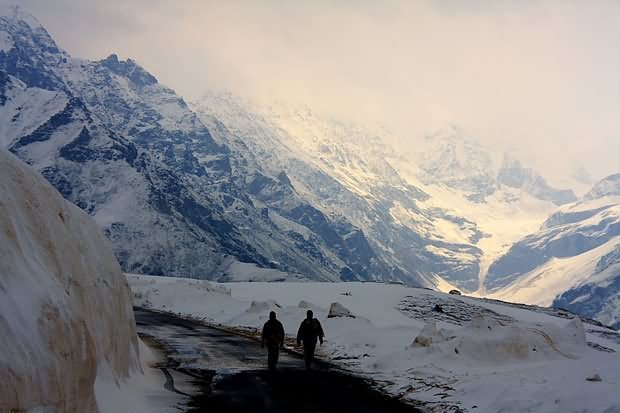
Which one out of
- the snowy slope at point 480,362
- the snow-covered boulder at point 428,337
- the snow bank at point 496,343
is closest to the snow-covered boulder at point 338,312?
the snowy slope at point 480,362

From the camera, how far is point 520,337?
2203 centimetres

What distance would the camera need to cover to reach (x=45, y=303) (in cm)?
960

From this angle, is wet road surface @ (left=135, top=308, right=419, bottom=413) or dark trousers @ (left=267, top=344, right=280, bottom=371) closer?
wet road surface @ (left=135, top=308, right=419, bottom=413)

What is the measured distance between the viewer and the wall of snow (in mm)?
8734

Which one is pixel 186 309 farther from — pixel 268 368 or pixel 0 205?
pixel 0 205

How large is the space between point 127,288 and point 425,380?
790 centimetres

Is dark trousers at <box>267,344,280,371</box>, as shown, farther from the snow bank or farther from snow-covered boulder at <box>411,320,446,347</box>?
snow-covered boulder at <box>411,320,446,347</box>

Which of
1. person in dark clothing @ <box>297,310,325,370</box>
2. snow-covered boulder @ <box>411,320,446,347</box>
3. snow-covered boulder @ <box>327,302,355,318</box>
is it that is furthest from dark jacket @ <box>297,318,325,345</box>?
snow-covered boulder @ <box>327,302,355,318</box>

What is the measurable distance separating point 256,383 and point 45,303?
348 inches

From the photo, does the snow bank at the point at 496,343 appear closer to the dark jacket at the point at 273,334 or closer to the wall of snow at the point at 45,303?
the dark jacket at the point at 273,334

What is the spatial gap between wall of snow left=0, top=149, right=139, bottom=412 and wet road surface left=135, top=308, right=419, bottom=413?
2.67m

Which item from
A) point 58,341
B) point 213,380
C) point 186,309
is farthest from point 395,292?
point 58,341

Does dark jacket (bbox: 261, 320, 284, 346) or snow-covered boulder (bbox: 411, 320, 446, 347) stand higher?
snow-covered boulder (bbox: 411, 320, 446, 347)

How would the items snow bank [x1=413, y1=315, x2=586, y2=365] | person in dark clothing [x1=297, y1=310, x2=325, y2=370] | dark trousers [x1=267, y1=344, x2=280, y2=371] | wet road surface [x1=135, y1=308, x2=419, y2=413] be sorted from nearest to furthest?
wet road surface [x1=135, y1=308, x2=419, y2=413] → dark trousers [x1=267, y1=344, x2=280, y2=371] → person in dark clothing [x1=297, y1=310, x2=325, y2=370] → snow bank [x1=413, y1=315, x2=586, y2=365]
